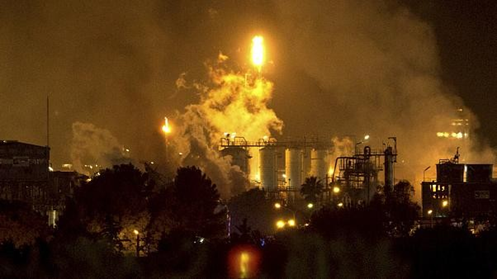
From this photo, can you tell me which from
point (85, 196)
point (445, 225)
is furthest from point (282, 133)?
point (445, 225)

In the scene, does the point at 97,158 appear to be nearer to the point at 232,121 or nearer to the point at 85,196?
the point at 232,121

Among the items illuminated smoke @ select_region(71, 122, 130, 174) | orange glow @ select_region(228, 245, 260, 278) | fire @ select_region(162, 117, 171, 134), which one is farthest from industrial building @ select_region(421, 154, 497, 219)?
illuminated smoke @ select_region(71, 122, 130, 174)

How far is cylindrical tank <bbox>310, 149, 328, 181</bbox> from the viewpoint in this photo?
7612 cm

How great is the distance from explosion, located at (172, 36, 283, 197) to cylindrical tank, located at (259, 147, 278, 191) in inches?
108

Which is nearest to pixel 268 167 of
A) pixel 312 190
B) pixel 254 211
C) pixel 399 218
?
pixel 312 190

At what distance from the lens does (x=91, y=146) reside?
8356 centimetres

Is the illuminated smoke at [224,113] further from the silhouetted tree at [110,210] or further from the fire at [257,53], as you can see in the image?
the silhouetted tree at [110,210]

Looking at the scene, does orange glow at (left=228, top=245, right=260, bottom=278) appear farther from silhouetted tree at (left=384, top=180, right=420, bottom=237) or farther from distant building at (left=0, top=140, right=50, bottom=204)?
distant building at (left=0, top=140, right=50, bottom=204)

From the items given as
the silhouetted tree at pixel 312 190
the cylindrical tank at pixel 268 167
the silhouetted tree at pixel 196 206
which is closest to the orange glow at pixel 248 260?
the silhouetted tree at pixel 196 206

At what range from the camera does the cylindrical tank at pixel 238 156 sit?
72.5 m

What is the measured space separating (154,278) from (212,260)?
13.0 ft

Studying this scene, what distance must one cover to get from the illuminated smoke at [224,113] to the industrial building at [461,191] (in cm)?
1874

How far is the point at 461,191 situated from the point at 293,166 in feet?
73.5

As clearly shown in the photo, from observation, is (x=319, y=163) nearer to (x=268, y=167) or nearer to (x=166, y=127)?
(x=268, y=167)
